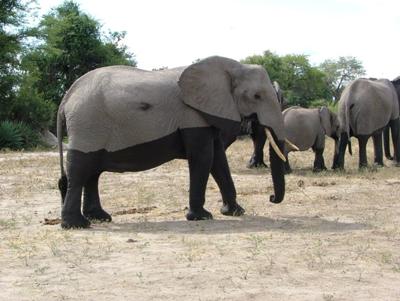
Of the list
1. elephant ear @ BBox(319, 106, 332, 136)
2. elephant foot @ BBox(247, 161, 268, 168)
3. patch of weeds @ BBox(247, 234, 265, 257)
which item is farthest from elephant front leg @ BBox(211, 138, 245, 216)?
elephant foot @ BBox(247, 161, 268, 168)

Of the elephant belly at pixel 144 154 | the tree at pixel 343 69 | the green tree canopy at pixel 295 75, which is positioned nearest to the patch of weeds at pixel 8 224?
the elephant belly at pixel 144 154

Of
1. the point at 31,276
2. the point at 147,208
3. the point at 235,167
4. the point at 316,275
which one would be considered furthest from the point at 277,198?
the point at 235,167

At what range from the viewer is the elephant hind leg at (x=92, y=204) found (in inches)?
345

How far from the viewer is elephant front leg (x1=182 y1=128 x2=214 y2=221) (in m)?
8.48

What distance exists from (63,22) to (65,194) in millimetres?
29203

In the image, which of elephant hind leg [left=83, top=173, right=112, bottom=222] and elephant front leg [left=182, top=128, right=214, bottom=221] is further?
elephant hind leg [left=83, top=173, right=112, bottom=222]

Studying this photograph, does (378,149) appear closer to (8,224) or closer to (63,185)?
(63,185)

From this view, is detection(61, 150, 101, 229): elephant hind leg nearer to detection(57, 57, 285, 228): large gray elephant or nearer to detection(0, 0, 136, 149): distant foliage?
detection(57, 57, 285, 228): large gray elephant

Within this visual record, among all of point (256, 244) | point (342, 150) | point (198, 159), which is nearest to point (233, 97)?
point (198, 159)

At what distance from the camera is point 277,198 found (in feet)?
28.8

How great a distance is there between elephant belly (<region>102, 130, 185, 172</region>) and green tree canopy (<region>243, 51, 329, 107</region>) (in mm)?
46455

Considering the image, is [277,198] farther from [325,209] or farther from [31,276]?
[31,276]

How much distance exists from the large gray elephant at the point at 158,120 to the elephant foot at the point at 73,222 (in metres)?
0.01

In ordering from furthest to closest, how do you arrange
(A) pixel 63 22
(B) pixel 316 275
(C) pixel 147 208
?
(A) pixel 63 22, (C) pixel 147 208, (B) pixel 316 275
